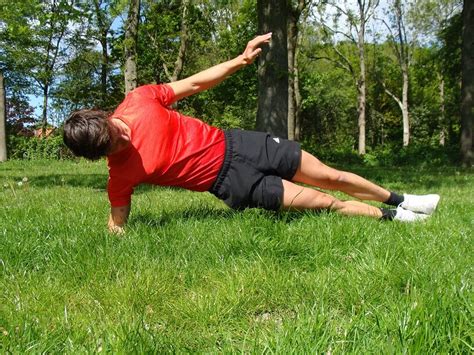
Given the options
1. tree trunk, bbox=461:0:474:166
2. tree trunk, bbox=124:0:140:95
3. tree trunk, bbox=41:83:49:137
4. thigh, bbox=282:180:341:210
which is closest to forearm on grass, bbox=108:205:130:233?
thigh, bbox=282:180:341:210

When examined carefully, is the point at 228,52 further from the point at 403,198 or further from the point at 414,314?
the point at 414,314

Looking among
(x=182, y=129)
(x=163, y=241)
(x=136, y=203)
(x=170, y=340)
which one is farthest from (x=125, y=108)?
(x=170, y=340)

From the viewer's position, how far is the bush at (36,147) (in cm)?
2747

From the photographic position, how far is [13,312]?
2.35 meters

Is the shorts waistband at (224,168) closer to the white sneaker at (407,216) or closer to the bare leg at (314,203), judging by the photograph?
the bare leg at (314,203)

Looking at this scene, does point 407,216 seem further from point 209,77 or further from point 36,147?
point 36,147

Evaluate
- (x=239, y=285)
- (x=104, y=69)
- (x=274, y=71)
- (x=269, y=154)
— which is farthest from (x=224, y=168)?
(x=104, y=69)

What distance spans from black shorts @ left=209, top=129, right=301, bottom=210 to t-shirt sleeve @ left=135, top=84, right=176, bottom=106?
26.8 inches

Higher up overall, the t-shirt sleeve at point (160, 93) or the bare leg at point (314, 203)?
the t-shirt sleeve at point (160, 93)

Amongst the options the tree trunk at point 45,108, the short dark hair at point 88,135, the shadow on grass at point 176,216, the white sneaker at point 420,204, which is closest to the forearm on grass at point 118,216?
the shadow on grass at point 176,216

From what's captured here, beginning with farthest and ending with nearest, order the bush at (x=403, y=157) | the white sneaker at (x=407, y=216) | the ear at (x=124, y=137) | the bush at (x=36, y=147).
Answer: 1. the bush at (x=36, y=147)
2. the bush at (x=403, y=157)
3. the white sneaker at (x=407, y=216)
4. the ear at (x=124, y=137)

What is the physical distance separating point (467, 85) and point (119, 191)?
1643cm

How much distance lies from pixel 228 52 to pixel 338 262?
3195cm

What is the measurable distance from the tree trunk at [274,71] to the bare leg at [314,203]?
5.90 meters
